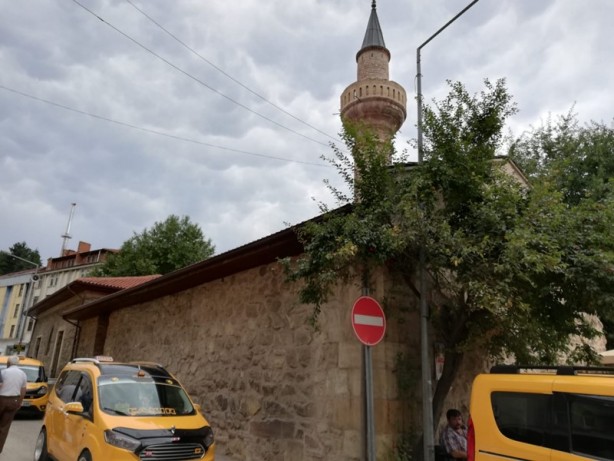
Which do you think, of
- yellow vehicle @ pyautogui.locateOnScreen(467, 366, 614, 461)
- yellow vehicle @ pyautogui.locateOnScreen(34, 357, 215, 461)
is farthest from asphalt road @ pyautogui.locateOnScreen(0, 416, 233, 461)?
yellow vehicle @ pyautogui.locateOnScreen(467, 366, 614, 461)

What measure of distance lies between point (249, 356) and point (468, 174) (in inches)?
198

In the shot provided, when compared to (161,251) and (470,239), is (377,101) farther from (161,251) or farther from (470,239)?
(161,251)

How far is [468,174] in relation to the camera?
20.4ft

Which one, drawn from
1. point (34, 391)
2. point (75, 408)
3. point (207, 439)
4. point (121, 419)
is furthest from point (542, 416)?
point (34, 391)

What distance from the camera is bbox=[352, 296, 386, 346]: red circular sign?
530 cm

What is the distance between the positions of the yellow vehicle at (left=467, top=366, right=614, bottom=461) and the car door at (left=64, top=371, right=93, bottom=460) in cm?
451

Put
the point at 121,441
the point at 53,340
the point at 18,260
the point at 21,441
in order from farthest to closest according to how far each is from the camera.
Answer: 1. the point at 18,260
2. the point at 53,340
3. the point at 21,441
4. the point at 121,441

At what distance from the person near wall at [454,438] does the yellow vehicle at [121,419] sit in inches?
121

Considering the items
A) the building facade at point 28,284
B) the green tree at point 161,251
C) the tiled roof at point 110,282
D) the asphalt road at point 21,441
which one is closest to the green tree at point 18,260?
the building facade at point 28,284

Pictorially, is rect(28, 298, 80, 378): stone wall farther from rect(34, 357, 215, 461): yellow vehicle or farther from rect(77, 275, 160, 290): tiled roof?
rect(34, 357, 215, 461): yellow vehicle

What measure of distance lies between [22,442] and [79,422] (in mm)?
4477

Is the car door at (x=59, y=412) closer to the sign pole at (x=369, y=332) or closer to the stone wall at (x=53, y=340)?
the sign pole at (x=369, y=332)

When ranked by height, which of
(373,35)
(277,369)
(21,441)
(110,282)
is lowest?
(21,441)

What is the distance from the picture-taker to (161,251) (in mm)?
33156
